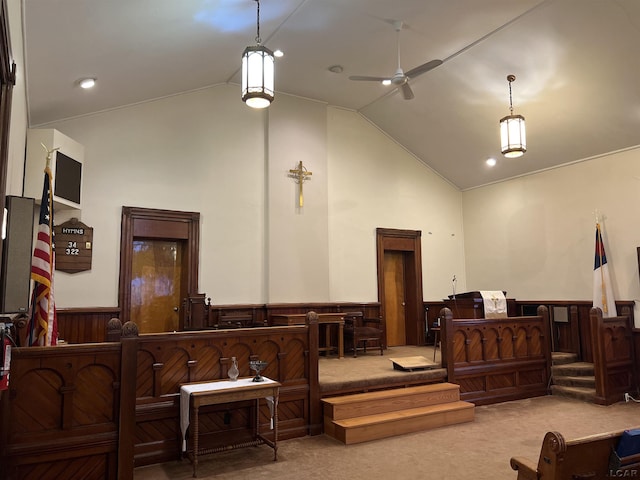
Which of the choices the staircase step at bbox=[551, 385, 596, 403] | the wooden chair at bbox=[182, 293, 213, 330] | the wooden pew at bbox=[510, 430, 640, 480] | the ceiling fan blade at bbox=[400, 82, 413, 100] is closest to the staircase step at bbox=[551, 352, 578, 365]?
the staircase step at bbox=[551, 385, 596, 403]

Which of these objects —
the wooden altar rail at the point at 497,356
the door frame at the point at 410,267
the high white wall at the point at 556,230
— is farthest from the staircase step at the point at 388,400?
the high white wall at the point at 556,230

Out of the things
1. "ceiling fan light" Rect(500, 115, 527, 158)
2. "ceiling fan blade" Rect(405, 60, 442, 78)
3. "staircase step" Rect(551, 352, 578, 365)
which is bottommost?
"staircase step" Rect(551, 352, 578, 365)

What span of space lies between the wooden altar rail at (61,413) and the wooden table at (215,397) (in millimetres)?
575

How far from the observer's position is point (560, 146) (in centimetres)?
773

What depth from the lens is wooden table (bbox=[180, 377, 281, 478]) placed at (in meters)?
Answer: 4.03

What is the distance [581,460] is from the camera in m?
2.18

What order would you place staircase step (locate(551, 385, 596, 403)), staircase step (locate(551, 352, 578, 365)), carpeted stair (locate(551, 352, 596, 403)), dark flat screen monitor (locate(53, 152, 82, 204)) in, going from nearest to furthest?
1. dark flat screen monitor (locate(53, 152, 82, 204))
2. staircase step (locate(551, 385, 596, 403))
3. carpeted stair (locate(551, 352, 596, 403))
4. staircase step (locate(551, 352, 578, 365))

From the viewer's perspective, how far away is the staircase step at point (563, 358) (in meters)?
7.41

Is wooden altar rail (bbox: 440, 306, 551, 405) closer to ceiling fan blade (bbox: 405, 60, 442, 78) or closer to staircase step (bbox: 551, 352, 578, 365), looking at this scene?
staircase step (bbox: 551, 352, 578, 365)

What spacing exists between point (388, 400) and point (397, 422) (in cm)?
32

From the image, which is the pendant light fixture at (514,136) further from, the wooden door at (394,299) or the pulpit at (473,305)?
the wooden door at (394,299)

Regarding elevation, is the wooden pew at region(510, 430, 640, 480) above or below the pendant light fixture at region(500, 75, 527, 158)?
below

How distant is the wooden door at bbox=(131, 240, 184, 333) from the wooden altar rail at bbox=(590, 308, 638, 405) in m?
5.94

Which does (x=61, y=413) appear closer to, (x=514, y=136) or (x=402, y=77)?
(x=402, y=77)
